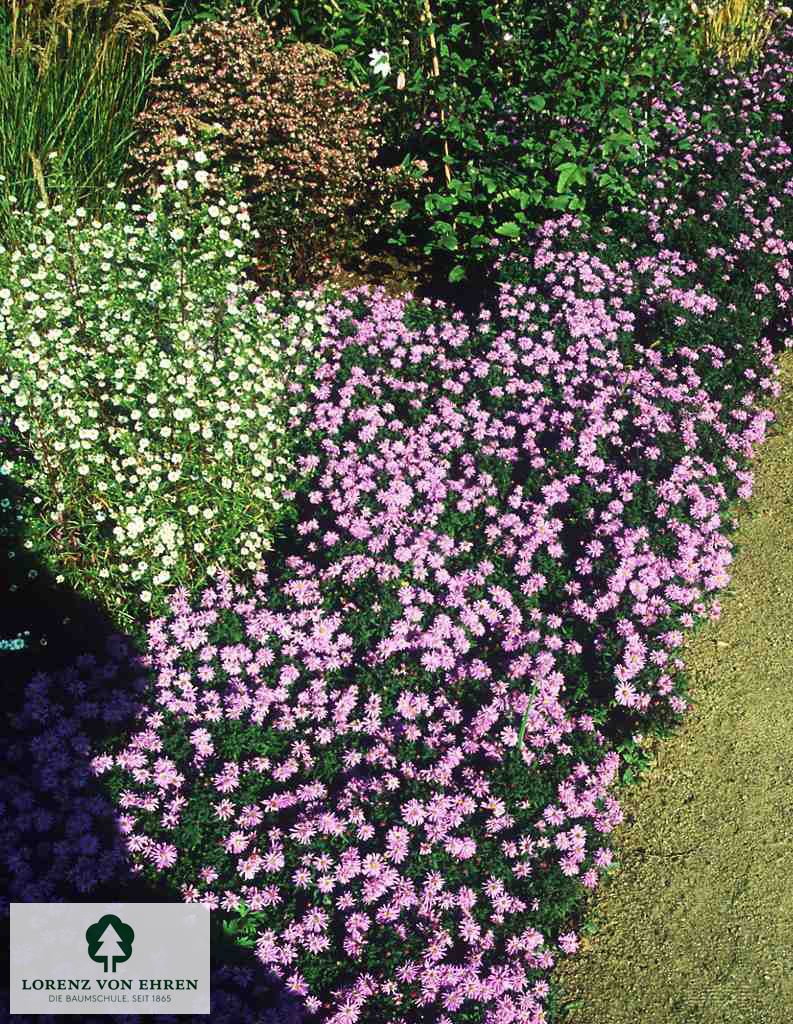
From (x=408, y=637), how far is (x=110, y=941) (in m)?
1.67

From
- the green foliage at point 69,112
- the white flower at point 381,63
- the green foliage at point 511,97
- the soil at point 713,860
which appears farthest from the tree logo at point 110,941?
the white flower at point 381,63

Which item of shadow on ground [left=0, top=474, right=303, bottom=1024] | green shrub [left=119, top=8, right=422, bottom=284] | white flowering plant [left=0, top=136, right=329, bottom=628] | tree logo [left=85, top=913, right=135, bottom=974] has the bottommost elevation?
tree logo [left=85, top=913, right=135, bottom=974]

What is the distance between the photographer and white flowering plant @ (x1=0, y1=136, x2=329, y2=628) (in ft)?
12.8

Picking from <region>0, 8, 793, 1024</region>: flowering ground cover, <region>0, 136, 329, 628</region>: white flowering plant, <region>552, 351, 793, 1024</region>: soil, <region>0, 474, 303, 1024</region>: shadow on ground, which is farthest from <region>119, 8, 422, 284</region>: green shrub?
<region>552, 351, 793, 1024</region>: soil

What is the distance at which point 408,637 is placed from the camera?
392cm

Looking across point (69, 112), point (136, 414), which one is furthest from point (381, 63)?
point (136, 414)

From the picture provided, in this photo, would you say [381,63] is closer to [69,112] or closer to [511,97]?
[511,97]

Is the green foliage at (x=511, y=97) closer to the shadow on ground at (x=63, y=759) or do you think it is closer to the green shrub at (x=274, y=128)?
the green shrub at (x=274, y=128)

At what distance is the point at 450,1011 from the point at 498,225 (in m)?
5.23

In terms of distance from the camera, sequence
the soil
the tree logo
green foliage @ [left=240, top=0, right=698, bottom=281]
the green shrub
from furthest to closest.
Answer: green foliage @ [left=240, top=0, right=698, bottom=281] → the green shrub → the soil → the tree logo

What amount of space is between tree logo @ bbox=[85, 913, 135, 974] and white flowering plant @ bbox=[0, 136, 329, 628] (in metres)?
1.29

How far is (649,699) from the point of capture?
154 inches

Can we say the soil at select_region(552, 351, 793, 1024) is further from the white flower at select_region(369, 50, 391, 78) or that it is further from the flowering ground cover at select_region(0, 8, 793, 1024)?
the white flower at select_region(369, 50, 391, 78)

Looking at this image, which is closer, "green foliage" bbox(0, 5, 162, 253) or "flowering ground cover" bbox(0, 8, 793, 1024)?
"flowering ground cover" bbox(0, 8, 793, 1024)
